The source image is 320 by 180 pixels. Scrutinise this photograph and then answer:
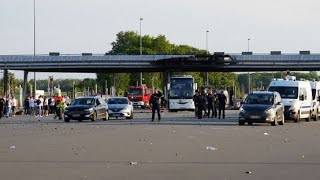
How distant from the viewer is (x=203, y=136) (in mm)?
28438

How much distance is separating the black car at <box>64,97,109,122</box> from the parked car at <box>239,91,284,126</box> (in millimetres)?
10245

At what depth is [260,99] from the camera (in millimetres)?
39781

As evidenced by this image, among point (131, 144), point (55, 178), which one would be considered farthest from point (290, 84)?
point (55, 178)

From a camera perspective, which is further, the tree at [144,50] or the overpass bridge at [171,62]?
the tree at [144,50]

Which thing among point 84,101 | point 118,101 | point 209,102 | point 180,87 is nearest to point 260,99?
point 209,102

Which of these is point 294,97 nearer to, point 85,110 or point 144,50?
point 85,110

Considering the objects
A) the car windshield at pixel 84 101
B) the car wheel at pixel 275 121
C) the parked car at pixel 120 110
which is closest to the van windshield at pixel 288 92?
the car wheel at pixel 275 121

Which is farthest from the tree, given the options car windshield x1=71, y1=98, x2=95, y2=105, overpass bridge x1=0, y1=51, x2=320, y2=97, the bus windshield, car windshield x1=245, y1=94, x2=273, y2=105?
car windshield x1=245, y1=94, x2=273, y2=105

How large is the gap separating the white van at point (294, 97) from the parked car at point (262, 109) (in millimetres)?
3297

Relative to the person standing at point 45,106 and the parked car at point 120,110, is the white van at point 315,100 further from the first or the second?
the person standing at point 45,106

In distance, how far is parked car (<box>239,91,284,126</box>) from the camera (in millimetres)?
38250

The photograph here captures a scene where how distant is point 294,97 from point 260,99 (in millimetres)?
4746

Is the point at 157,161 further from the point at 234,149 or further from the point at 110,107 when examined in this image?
the point at 110,107

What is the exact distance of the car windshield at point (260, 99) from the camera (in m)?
39.5
